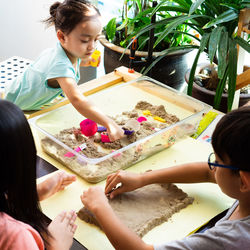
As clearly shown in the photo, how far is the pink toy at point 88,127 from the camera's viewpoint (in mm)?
1256

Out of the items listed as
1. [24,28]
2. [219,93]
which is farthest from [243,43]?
[24,28]

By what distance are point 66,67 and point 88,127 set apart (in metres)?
0.23

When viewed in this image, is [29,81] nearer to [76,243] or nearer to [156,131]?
[156,131]

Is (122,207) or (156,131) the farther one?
(156,131)

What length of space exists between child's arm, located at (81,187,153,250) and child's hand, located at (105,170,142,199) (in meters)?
0.06

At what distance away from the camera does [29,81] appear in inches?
55.2

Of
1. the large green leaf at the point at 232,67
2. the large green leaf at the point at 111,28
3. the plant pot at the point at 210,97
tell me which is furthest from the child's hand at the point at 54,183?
the large green leaf at the point at 111,28

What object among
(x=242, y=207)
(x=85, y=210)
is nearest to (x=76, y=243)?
(x=85, y=210)

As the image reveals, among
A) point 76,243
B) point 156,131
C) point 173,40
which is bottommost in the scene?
point 76,243

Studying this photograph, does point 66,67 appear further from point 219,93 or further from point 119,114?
point 219,93

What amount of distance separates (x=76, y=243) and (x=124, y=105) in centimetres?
65

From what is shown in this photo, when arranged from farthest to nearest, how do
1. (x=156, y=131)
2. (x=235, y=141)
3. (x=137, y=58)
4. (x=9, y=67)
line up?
(x=137, y=58)
(x=9, y=67)
(x=156, y=131)
(x=235, y=141)

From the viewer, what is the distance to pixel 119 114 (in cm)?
141

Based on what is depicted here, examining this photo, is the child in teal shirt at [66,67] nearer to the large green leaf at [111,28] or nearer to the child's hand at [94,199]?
the child's hand at [94,199]
